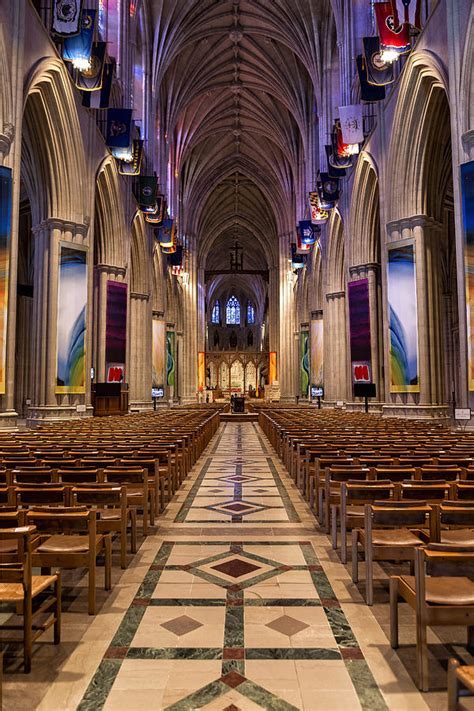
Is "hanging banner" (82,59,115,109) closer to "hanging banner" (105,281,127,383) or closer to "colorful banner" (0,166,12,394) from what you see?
"colorful banner" (0,166,12,394)

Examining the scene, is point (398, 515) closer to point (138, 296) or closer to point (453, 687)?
point (453, 687)

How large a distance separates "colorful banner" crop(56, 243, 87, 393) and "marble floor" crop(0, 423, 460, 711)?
12344 millimetres

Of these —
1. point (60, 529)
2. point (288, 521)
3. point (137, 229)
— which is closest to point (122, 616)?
point (60, 529)

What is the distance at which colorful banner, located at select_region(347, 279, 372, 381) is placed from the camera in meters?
22.3

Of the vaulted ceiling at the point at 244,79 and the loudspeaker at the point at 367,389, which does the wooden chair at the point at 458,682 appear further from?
the vaulted ceiling at the point at 244,79

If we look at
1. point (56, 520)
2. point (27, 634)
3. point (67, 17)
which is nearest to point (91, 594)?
point (56, 520)

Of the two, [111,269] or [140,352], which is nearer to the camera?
[111,269]

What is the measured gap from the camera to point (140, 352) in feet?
94.8

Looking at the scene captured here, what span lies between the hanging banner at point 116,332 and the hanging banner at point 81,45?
976 cm

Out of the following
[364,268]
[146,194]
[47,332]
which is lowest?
[47,332]

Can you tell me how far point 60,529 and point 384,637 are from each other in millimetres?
2395

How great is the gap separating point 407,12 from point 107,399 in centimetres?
1544

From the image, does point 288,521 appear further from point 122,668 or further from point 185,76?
point 185,76

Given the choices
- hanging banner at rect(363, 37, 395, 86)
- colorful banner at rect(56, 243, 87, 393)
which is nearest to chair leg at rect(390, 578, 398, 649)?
colorful banner at rect(56, 243, 87, 393)
